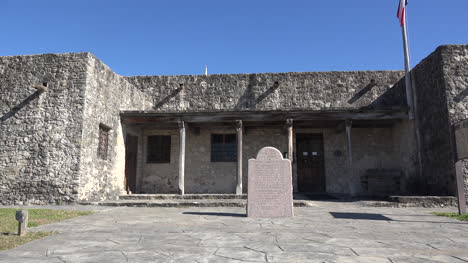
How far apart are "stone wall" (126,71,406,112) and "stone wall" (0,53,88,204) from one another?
14.9 feet

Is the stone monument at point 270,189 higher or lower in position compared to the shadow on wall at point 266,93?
lower

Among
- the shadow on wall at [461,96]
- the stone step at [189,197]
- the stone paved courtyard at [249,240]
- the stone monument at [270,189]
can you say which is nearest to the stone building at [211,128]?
the shadow on wall at [461,96]

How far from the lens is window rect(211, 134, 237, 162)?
13742 millimetres

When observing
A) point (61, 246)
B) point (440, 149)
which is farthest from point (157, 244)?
point (440, 149)

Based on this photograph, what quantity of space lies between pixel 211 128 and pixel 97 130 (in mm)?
4634

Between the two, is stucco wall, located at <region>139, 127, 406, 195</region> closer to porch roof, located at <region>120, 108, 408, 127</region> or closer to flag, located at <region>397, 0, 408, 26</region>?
porch roof, located at <region>120, 108, 408, 127</region>

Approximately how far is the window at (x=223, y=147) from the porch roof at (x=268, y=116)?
1.99m

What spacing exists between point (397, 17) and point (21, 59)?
42.6 feet

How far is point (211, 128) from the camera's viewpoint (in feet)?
45.1

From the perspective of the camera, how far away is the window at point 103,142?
10.9 metres

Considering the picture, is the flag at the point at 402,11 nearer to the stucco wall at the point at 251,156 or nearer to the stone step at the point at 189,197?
the stucco wall at the point at 251,156

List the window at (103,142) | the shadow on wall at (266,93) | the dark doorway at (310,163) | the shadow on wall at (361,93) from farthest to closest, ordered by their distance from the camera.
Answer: the shadow on wall at (266,93) < the shadow on wall at (361,93) < the dark doorway at (310,163) < the window at (103,142)

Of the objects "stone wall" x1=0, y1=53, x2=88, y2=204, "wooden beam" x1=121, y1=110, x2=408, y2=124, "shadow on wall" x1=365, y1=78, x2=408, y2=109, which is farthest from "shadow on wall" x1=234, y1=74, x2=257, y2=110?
"stone wall" x1=0, y1=53, x2=88, y2=204

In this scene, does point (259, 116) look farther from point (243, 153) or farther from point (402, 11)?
point (402, 11)
